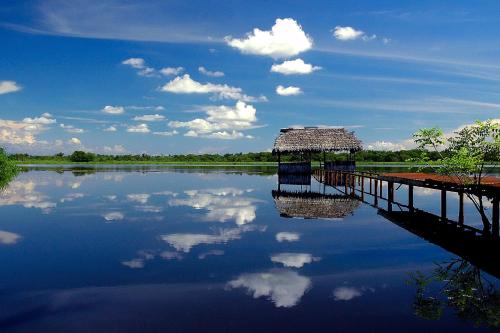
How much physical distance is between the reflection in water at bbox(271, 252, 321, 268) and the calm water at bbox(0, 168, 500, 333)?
50 millimetres

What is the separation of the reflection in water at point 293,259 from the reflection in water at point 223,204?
5.69 metres

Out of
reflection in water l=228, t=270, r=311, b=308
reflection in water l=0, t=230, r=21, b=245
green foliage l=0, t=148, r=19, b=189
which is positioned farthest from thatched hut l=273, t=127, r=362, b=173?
reflection in water l=228, t=270, r=311, b=308

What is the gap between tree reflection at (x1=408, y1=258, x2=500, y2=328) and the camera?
7.64 meters

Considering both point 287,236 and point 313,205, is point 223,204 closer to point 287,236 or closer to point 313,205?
point 313,205

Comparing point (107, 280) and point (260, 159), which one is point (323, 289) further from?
point (260, 159)

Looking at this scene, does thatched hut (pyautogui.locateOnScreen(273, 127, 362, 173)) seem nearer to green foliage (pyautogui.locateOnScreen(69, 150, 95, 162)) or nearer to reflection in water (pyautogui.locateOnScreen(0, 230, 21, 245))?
reflection in water (pyautogui.locateOnScreen(0, 230, 21, 245))

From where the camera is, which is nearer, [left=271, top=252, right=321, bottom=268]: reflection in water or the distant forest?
[left=271, top=252, right=321, bottom=268]: reflection in water

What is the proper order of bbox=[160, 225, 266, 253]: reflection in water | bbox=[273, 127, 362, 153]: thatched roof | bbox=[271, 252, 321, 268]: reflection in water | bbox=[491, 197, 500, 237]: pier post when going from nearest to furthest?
bbox=[271, 252, 321, 268]: reflection in water
bbox=[491, 197, 500, 237]: pier post
bbox=[160, 225, 266, 253]: reflection in water
bbox=[273, 127, 362, 153]: thatched roof

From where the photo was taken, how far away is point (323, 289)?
8.98 meters

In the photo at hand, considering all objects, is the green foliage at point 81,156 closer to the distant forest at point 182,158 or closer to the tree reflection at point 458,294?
the distant forest at point 182,158

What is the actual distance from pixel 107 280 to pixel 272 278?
3.54 meters

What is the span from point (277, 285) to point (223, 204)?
48.3 ft

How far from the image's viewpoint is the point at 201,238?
1431 centimetres

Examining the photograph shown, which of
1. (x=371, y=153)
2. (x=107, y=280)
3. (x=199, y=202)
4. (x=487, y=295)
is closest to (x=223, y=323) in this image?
(x=107, y=280)
